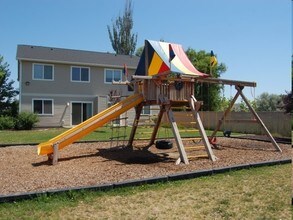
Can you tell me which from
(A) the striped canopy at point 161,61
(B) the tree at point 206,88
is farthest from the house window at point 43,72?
(A) the striped canopy at point 161,61

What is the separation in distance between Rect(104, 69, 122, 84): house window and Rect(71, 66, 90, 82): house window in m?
1.59

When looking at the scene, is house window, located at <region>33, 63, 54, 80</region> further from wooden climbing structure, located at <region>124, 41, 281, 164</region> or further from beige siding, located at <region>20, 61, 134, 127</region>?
wooden climbing structure, located at <region>124, 41, 281, 164</region>

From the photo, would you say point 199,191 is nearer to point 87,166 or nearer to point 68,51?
point 87,166

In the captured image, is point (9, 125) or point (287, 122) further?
point (9, 125)

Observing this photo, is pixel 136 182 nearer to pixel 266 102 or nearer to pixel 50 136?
pixel 50 136

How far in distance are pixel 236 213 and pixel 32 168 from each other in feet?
16.8

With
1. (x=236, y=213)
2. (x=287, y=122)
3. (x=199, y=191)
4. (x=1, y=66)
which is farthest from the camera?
(x=1, y=66)

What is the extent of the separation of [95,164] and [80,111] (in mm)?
18740

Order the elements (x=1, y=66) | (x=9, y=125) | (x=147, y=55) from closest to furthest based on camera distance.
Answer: (x=147, y=55) < (x=9, y=125) < (x=1, y=66)

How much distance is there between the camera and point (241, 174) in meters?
6.98

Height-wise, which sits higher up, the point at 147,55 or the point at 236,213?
the point at 147,55

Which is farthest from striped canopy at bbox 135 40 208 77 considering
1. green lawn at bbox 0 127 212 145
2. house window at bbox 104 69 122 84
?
house window at bbox 104 69 122 84

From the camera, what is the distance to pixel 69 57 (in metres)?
26.5

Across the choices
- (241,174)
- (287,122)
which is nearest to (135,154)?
(241,174)
